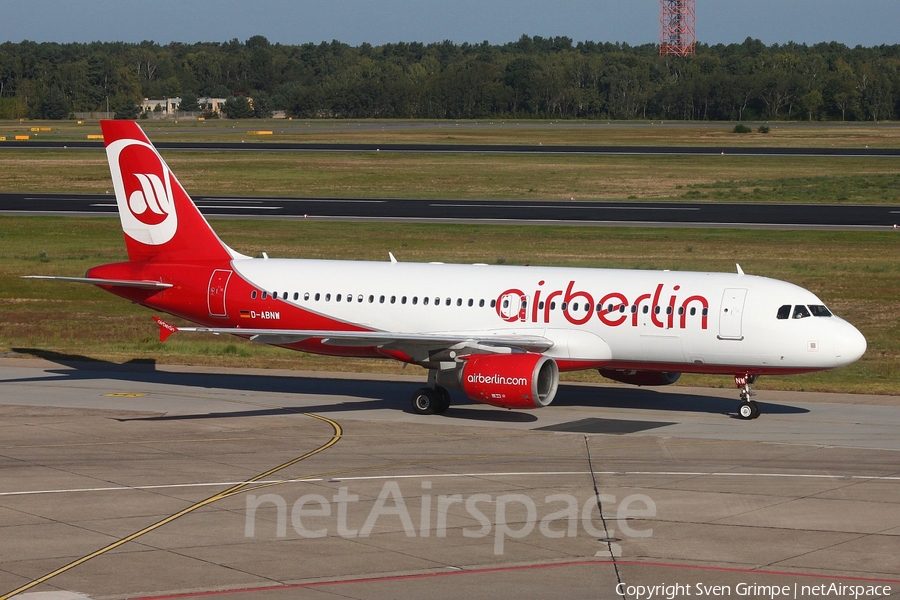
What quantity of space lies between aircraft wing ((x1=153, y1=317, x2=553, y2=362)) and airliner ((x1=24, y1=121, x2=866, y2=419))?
4 centimetres

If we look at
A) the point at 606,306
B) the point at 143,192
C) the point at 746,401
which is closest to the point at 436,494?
the point at 606,306

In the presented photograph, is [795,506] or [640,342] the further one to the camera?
[640,342]

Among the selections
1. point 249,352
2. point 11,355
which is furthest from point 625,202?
point 11,355

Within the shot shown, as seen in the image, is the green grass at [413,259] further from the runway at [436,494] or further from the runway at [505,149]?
the runway at [505,149]

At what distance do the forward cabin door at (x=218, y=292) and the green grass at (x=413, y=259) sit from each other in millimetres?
6198

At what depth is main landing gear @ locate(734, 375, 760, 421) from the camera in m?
33.1

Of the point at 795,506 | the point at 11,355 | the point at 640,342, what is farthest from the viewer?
the point at 11,355

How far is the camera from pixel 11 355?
144ft

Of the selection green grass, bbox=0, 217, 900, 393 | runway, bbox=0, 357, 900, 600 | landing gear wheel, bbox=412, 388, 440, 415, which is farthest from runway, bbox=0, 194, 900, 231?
landing gear wheel, bbox=412, 388, 440, 415

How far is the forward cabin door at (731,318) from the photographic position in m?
32.4

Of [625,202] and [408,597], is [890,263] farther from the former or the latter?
[408,597]

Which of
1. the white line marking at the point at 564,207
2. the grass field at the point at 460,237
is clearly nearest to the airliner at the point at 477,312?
the grass field at the point at 460,237

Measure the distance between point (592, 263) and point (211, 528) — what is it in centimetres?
4099

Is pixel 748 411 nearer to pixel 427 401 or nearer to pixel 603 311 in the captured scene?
pixel 603 311
